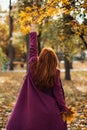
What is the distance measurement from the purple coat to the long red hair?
3.2 inches

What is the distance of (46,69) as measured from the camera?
5.65 m

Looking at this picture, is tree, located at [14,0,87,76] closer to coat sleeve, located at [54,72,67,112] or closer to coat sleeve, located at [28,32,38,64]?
coat sleeve, located at [28,32,38,64]

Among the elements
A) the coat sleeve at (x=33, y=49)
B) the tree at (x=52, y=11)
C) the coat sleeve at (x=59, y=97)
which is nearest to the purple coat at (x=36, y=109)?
the coat sleeve at (x=59, y=97)

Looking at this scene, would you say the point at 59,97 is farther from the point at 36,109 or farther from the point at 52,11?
the point at 52,11

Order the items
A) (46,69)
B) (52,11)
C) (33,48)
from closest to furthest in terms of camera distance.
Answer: (46,69) → (33,48) → (52,11)

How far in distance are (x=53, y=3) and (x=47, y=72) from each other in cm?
541

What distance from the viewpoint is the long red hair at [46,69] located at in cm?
564

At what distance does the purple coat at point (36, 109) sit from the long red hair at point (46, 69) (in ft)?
0.27

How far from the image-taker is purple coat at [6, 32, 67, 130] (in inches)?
223

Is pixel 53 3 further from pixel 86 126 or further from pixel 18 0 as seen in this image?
pixel 18 0

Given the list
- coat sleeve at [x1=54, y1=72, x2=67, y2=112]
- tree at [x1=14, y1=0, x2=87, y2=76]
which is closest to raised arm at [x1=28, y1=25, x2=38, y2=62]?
coat sleeve at [x1=54, y1=72, x2=67, y2=112]

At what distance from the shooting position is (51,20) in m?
18.0

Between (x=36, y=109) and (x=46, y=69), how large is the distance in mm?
517

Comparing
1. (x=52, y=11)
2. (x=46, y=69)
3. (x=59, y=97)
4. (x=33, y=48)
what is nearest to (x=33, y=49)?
(x=33, y=48)
